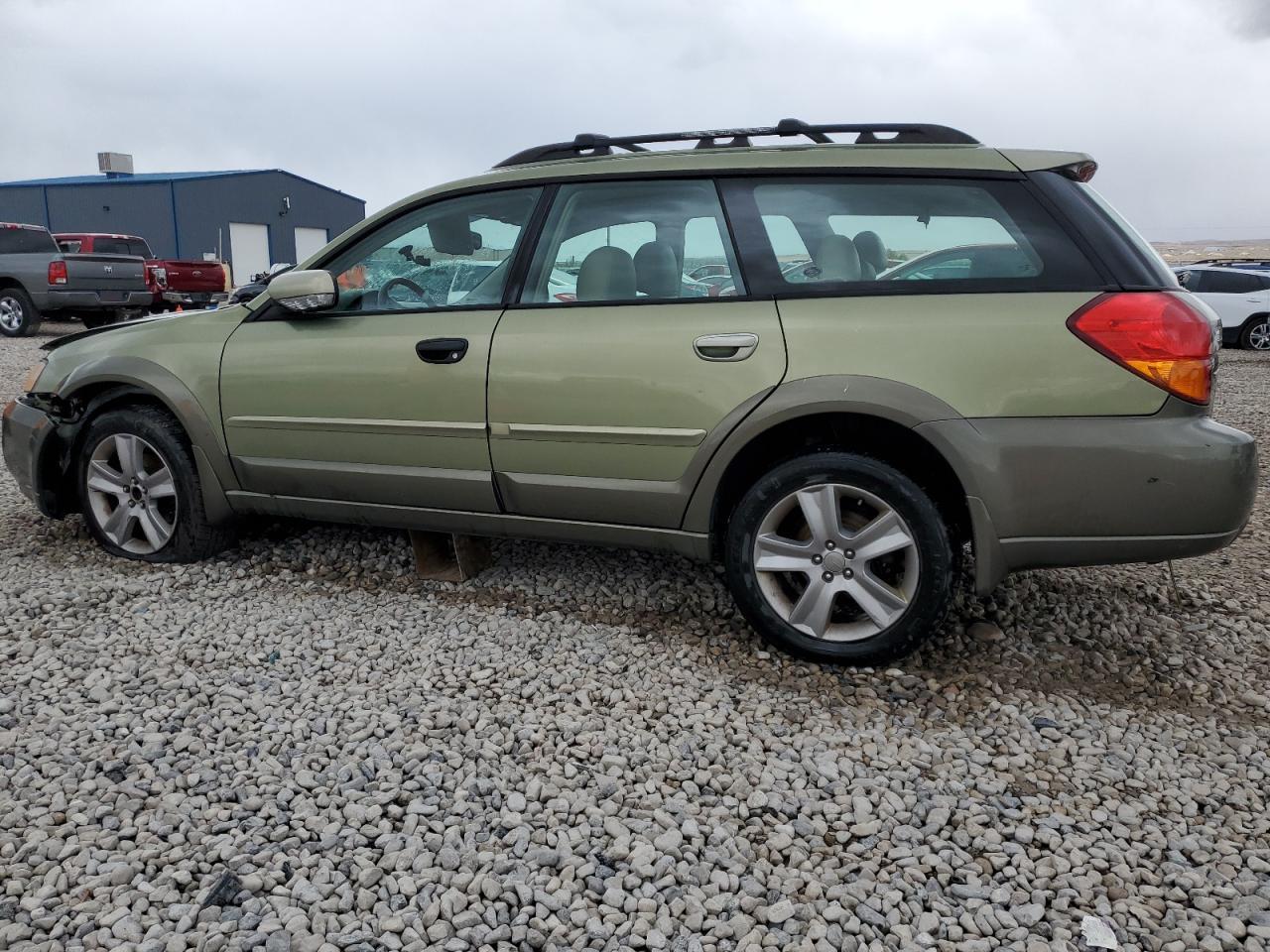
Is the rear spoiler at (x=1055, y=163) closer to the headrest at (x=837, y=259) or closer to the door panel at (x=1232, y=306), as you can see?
the headrest at (x=837, y=259)

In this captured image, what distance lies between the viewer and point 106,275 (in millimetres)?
15234

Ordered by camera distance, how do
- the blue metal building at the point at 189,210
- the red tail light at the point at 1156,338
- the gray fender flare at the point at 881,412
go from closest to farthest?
the red tail light at the point at 1156,338, the gray fender flare at the point at 881,412, the blue metal building at the point at 189,210

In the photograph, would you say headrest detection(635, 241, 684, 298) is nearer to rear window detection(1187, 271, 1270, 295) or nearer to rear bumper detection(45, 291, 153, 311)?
rear bumper detection(45, 291, 153, 311)

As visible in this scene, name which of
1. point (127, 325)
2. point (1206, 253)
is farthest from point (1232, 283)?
point (1206, 253)

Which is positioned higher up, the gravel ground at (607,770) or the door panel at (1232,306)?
the door panel at (1232,306)

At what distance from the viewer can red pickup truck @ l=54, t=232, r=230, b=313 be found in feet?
53.8

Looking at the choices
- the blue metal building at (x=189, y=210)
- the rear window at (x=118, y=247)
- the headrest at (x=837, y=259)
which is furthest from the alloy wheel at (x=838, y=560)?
the blue metal building at (x=189, y=210)

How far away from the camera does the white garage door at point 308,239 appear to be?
32.8 meters

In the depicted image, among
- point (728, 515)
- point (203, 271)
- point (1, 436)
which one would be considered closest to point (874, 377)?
point (728, 515)

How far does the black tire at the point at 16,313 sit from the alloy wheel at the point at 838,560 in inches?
615

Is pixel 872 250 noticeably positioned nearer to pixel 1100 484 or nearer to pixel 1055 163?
pixel 1055 163

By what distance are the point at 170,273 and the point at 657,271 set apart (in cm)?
1574

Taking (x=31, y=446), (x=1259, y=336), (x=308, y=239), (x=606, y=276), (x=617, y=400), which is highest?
(x=308, y=239)

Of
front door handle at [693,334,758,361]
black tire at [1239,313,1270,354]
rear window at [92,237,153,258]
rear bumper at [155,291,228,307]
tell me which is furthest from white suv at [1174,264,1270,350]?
rear window at [92,237,153,258]
